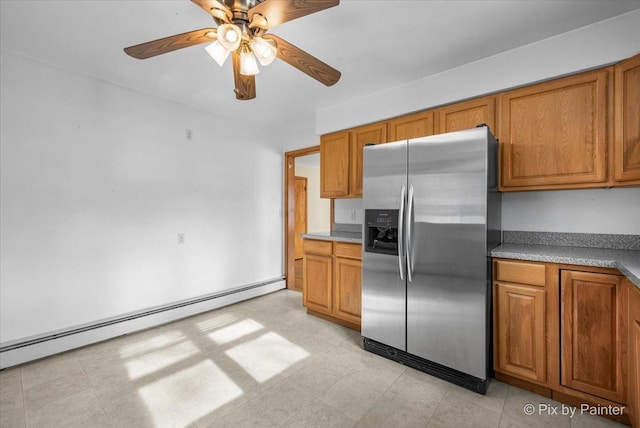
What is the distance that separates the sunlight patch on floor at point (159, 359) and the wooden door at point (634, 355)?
2.86 meters

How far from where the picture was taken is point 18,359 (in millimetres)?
2191

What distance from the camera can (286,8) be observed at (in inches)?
47.8

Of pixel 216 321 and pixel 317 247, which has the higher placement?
pixel 317 247

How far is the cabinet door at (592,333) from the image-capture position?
157 cm

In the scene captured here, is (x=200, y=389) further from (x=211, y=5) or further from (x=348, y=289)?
(x=211, y=5)

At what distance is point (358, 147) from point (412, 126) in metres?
0.63

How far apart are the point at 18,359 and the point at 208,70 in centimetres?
283

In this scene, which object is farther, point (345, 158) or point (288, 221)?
point (288, 221)

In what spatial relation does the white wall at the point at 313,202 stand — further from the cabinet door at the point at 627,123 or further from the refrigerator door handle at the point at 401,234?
the cabinet door at the point at 627,123

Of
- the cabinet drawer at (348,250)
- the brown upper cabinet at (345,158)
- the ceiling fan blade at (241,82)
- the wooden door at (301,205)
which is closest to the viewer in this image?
the ceiling fan blade at (241,82)

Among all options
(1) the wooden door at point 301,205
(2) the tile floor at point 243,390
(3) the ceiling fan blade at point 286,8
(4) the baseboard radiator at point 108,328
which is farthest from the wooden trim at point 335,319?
(1) the wooden door at point 301,205

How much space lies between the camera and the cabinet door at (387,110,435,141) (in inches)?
102

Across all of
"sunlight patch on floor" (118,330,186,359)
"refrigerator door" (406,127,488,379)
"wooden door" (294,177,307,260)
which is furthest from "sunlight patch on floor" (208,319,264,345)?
"wooden door" (294,177,307,260)

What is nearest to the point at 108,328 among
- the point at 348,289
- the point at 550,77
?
the point at 348,289
